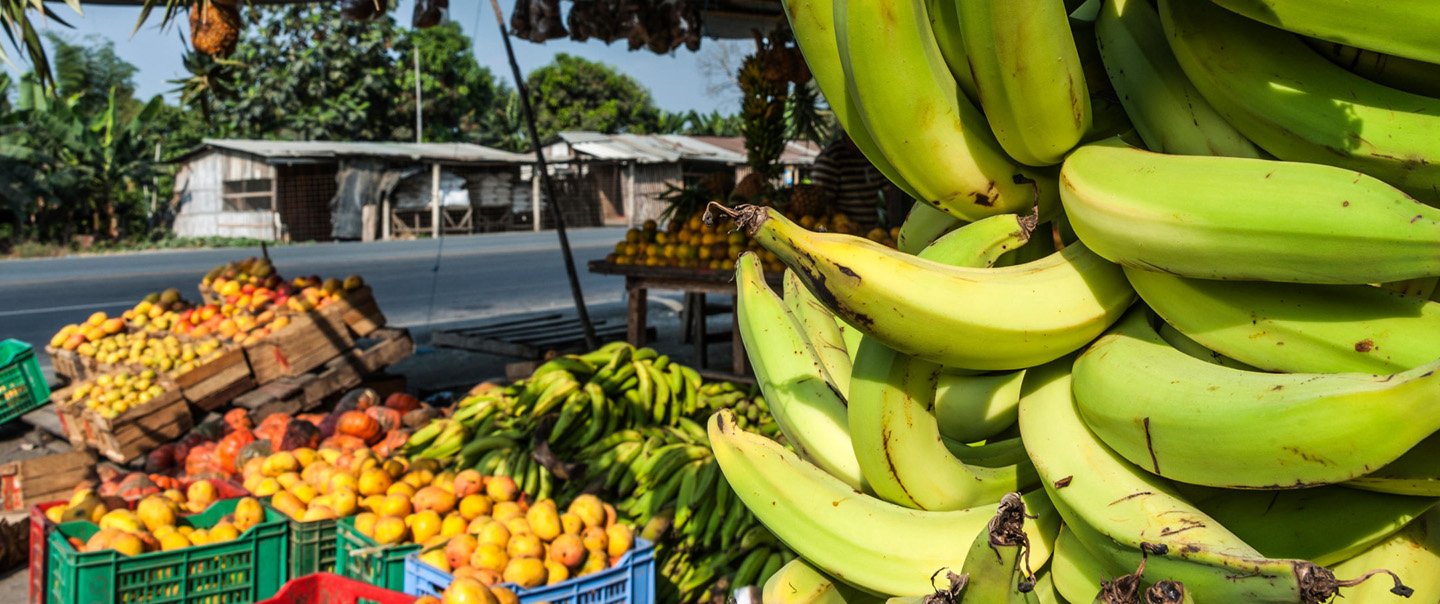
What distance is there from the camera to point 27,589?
14.5 feet

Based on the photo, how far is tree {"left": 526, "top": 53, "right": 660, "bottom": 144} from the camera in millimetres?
35750

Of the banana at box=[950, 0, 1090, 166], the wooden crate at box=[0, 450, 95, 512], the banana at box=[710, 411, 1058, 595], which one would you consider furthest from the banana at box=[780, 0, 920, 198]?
the wooden crate at box=[0, 450, 95, 512]

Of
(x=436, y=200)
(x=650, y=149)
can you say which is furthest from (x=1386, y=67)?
(x=650, y=149)

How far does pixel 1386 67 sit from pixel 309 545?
3.59 m

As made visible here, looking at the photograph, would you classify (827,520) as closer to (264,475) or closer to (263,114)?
(264,475)

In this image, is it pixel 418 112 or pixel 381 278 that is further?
pixel 418 112

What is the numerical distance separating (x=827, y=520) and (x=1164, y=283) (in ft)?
1.36

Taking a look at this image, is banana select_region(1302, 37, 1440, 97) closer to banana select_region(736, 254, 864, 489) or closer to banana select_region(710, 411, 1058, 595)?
banana select_region(710, 411, 1058, 595)

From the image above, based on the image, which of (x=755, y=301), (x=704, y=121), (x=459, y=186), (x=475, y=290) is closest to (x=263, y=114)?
(x=459, y=186)

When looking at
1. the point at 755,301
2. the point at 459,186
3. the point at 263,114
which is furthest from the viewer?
the point at 263,114

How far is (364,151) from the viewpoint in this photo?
84.4 feet

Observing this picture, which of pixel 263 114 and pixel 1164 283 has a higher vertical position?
pixel 263 114

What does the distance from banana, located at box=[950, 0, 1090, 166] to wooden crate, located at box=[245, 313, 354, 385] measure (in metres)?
6.05

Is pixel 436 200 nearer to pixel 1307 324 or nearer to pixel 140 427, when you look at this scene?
pixel 140 427
